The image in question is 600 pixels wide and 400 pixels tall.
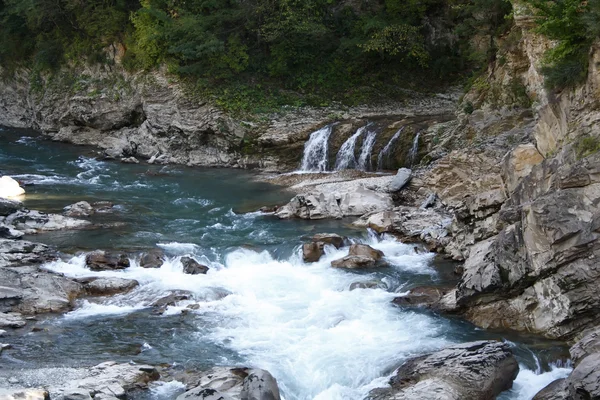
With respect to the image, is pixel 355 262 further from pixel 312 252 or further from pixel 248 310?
pixel 248 310

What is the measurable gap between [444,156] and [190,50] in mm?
12690

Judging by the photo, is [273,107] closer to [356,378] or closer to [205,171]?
[205,171]

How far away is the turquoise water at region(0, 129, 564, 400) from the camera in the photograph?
11047mm

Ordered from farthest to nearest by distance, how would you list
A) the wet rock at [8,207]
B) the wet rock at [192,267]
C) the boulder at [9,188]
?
the boulder at [9,188], the wet rock at [8,207], the wet rock at [192,267]

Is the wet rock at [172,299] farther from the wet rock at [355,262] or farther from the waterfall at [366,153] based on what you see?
the waterfall at [366,153]

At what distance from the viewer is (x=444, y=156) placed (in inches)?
824

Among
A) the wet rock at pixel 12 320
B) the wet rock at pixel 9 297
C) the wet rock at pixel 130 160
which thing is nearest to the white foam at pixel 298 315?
the wet rock at pixel 12 320

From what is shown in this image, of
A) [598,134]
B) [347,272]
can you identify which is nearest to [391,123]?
[347,272]

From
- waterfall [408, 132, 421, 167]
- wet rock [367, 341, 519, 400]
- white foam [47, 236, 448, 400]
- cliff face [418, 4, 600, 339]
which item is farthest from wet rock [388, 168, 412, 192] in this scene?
wet rock [367, 341, 519, 400]

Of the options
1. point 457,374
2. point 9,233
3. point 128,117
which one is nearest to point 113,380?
point 457,374

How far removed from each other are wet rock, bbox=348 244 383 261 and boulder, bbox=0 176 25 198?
37.4ft

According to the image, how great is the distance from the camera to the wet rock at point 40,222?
58.6ft

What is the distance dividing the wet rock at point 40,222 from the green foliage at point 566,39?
12132 mm

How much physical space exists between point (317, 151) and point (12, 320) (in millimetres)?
14566
